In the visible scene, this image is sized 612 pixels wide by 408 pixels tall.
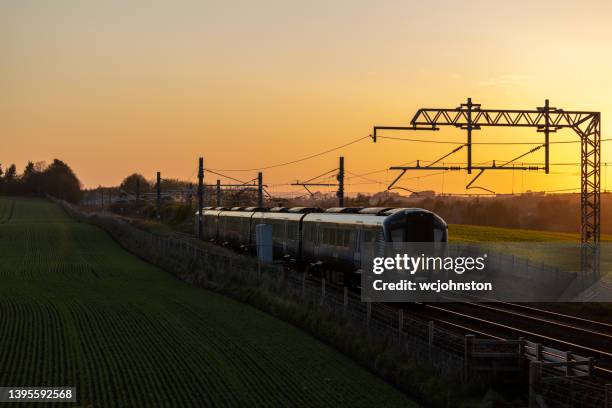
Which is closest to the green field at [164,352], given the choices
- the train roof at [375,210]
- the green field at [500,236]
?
the train roof at [375,210]

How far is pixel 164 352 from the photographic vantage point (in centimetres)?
2230

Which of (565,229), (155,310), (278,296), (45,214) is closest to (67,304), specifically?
(155,310)

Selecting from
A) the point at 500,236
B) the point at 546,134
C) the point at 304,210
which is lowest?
the point at 500,236

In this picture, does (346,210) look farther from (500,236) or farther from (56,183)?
(56,183)

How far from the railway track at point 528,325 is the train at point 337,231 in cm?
268

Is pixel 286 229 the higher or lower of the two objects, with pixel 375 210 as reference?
lower

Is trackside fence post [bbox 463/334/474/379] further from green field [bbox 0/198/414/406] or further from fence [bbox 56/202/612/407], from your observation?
green field [bbox 0/198/414/406]

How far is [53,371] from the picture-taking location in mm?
19656

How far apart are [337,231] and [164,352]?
1234 centimetres

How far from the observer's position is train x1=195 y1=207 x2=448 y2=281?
95.0 ft

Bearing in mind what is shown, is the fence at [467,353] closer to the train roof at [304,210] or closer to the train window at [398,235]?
the train window at [398,235]

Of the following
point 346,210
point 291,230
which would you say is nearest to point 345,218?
point 346,210

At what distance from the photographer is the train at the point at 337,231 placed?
2895cm

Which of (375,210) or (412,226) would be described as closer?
(412,226)
